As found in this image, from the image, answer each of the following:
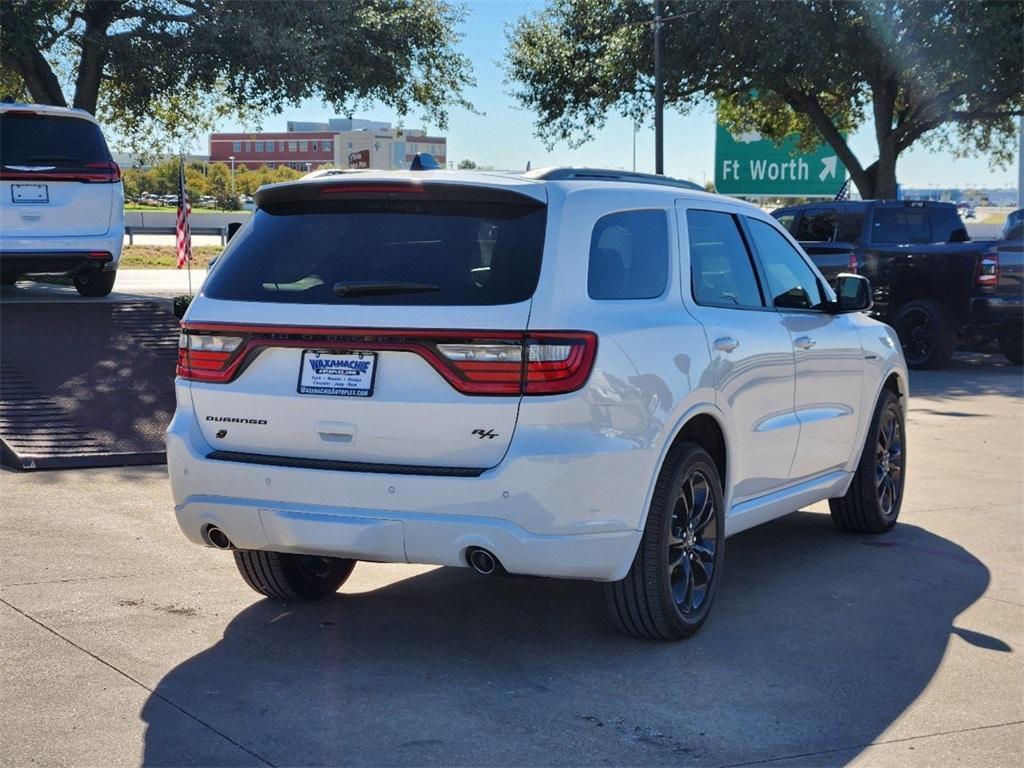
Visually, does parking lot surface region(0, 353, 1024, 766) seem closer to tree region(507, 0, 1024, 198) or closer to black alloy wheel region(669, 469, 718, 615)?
black alloy wheel region(669, 469, 718, 615)

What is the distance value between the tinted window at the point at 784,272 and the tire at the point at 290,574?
2349mm

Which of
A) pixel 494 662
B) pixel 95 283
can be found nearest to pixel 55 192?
pixel 95 283

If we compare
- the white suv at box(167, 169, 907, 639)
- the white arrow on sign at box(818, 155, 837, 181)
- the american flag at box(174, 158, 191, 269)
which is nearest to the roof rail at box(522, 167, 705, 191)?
the white suv at box(167, 169, 907, 639)

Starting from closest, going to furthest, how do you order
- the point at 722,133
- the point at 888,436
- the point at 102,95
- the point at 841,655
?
the point at 841,655, the point at 888,436, the point at 102,95, the point at 722,133

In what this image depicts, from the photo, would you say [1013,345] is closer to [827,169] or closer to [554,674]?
[554,674]

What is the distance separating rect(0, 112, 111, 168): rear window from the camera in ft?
45.9

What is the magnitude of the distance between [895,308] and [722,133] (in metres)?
22.7

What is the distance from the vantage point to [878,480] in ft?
25.4

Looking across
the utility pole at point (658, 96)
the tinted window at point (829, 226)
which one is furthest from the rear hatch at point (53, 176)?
the utility pole at point (658, 96)

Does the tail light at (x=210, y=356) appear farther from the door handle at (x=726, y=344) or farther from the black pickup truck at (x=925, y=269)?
the black pickup truck at (x=925, y=269)

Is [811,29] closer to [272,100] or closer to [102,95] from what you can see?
[272,100]

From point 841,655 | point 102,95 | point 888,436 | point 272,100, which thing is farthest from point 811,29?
point 841,655

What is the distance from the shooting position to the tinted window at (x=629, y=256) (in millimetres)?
5328

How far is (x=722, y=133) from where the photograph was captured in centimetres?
3897
